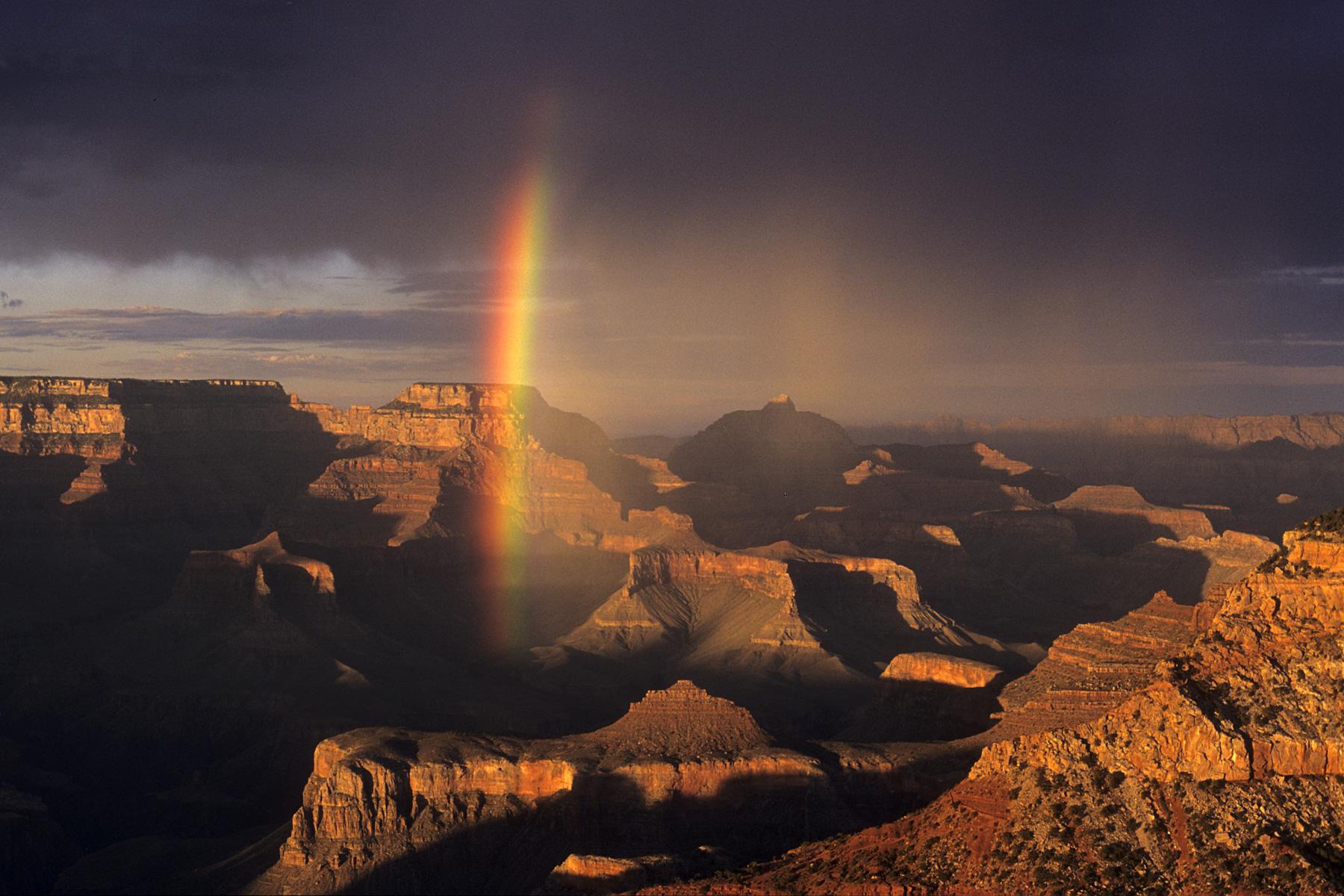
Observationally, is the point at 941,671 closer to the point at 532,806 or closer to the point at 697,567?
the point at 532,806

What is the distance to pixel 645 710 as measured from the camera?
86.5 metres

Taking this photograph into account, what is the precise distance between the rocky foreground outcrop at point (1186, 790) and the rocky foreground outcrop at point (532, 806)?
104ft

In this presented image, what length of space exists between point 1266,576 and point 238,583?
128421 mm

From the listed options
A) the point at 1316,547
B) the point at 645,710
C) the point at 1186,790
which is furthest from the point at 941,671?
the point at 1186,790

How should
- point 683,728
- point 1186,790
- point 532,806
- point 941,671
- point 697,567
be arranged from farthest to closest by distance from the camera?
point 697,567 < point 941,671 < point 683,728 < point 532,806 < point 1186,790

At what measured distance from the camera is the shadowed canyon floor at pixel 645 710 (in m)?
40.5

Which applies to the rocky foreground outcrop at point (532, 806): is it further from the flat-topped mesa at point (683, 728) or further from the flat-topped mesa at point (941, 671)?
the flat-topped mesa at point (941, 671)

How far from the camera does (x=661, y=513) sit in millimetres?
195750

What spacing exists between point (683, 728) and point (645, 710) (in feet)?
9.99

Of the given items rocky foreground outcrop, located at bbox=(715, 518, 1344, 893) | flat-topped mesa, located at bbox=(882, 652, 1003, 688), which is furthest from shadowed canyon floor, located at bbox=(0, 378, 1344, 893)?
flat-topped mesa, located at bbox=(882, 652, 1003, 688)

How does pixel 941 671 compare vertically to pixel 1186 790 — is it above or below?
below

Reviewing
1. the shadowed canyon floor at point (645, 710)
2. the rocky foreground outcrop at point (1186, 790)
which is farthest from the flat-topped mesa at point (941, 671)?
the rocky foreground outcrop at point (1186, 790)

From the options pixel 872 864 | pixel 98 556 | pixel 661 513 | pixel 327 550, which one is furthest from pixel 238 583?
pixel 872 864

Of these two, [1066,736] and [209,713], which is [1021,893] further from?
[209,713]
